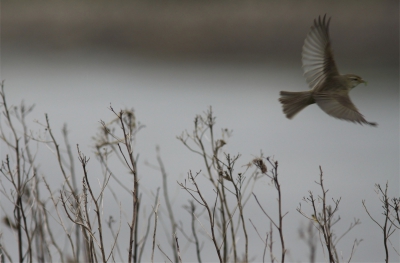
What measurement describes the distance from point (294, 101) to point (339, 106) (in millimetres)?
222

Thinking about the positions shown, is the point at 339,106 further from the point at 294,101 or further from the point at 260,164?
the point at 260,164

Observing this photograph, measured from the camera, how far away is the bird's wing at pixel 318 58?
2.22m

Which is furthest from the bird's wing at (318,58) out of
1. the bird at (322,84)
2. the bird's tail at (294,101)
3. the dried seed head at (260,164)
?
the dried seed head at (260,164)

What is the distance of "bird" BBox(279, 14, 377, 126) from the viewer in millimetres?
1927

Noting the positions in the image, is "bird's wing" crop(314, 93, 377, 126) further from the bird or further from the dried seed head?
the dried seed head

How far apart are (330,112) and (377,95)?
439 cm

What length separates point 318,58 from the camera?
2.27 metres

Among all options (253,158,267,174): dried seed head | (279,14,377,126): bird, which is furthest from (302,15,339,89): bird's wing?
(253,158,267,174): dried seed head

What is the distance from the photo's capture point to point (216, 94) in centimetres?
633

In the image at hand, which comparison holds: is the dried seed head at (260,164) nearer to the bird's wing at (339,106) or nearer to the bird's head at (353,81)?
the bird's wing at (339,106)

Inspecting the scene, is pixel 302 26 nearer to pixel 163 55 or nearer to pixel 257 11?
pixel 257 11

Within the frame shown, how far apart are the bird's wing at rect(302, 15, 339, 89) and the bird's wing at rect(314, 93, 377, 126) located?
22 cm

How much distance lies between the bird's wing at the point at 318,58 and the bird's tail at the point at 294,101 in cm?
18

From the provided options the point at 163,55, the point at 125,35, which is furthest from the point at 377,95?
the point at 125,35
